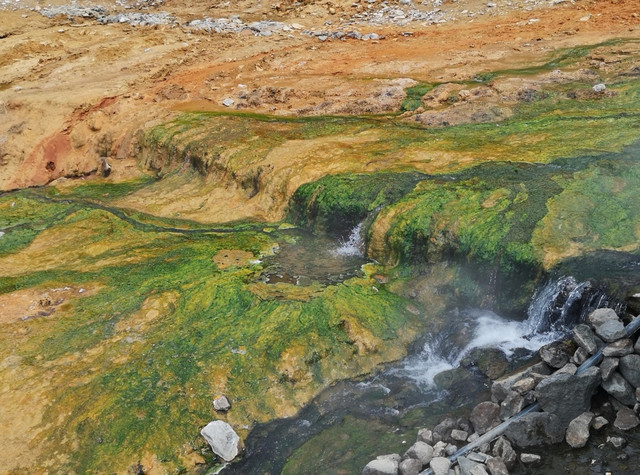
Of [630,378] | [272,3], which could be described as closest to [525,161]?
[630,378]

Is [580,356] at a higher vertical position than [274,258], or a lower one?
higher

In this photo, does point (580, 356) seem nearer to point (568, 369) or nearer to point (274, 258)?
point (568, 369)

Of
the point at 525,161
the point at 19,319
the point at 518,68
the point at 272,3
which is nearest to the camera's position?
the point at 19,319

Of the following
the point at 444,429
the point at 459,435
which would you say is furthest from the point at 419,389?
the point at 459,435

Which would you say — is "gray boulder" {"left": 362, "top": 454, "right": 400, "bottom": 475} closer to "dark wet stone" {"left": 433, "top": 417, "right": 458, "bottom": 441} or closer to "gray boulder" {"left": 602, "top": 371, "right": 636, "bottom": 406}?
"dark wet stone" {"left": 433, "top": 417, "right": 458, "bottom": 441}

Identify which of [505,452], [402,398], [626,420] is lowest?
[402,398]

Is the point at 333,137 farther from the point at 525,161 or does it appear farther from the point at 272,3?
the point at 272,3

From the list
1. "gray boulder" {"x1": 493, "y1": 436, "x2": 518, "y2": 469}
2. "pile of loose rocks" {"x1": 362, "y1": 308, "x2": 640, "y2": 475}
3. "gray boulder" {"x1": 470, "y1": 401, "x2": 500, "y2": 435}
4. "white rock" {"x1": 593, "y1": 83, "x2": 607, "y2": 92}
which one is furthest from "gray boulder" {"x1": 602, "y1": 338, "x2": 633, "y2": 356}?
"white rock" {"x1": 593, "y1": 83, "x2": 607, "y2": 92}
